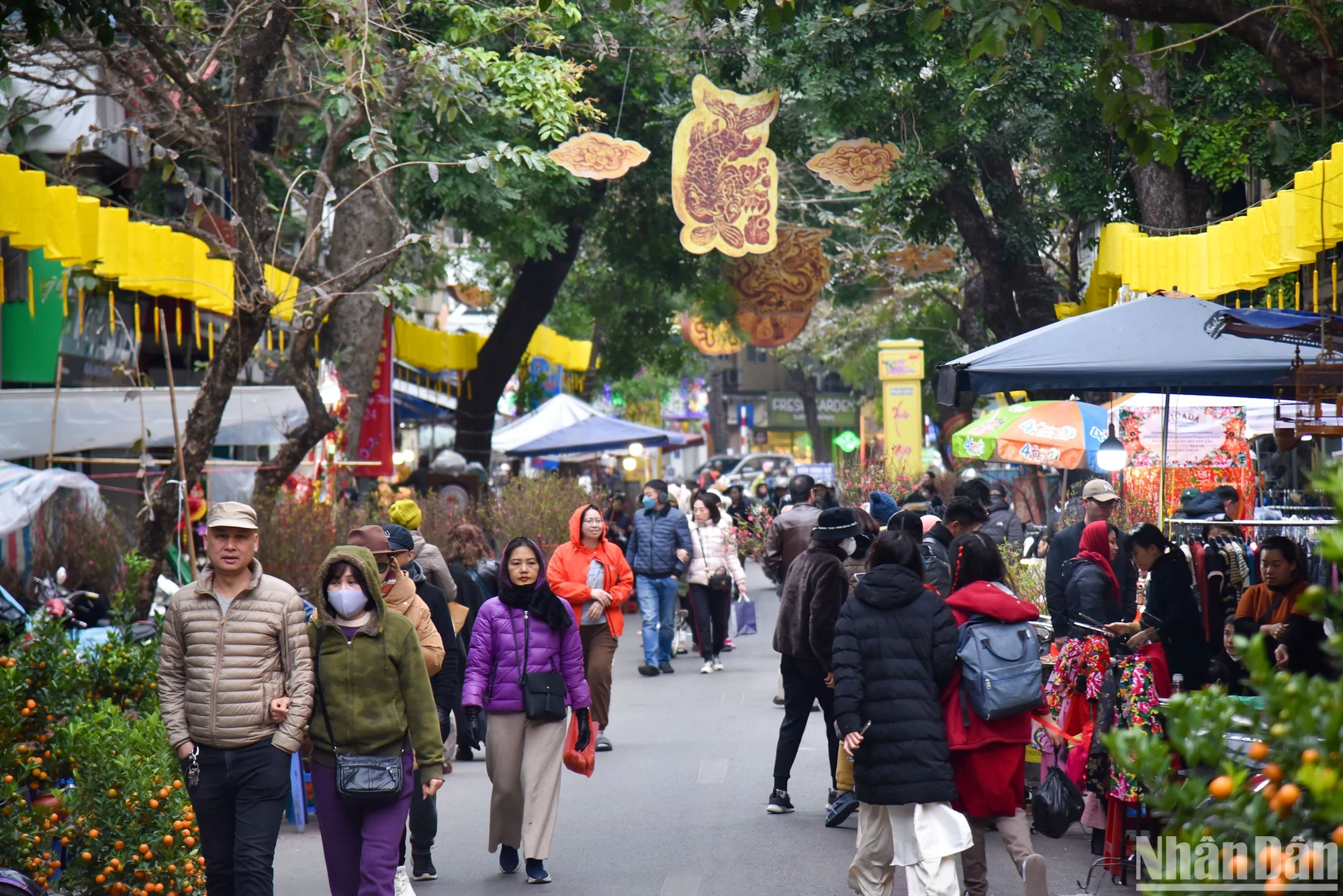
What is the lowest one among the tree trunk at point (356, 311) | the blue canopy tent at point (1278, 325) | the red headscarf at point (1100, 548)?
the red headscarf at point (1100, 548)

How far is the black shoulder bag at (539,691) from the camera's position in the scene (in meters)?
6.93

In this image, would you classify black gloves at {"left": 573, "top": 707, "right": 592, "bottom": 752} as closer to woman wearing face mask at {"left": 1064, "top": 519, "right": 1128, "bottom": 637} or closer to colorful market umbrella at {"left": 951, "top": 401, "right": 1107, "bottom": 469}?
woman wearing face mask at {"left": 1064, "top": 519, "right": 1128, "bottom": 637}

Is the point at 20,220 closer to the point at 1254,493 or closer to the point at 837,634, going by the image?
the point at 837,634

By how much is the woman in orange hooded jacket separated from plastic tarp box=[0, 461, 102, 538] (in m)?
3.37

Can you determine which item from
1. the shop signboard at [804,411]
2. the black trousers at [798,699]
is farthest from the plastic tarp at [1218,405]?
the shop signboard at [804,411]

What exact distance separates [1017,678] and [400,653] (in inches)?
101

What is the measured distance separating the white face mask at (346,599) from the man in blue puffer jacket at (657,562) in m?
8.49

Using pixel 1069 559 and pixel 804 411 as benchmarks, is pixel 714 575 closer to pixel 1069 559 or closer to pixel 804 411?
pixel 1069 559

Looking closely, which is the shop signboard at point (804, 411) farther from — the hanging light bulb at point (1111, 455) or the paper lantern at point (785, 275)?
the hanging light bulb at point (1111, 455)

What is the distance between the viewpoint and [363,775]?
17.5 ft

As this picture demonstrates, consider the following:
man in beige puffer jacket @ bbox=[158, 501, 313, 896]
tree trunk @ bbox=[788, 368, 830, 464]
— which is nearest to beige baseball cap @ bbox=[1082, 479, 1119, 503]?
man in beige puffer jacket @ bbox=[158, 501, 313, 896]

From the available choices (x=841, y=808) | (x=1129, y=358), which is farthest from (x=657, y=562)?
(x=1129, y=358)

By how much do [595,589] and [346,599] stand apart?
14.7ft

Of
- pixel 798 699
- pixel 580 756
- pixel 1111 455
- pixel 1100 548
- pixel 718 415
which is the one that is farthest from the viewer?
pixel 718 415
